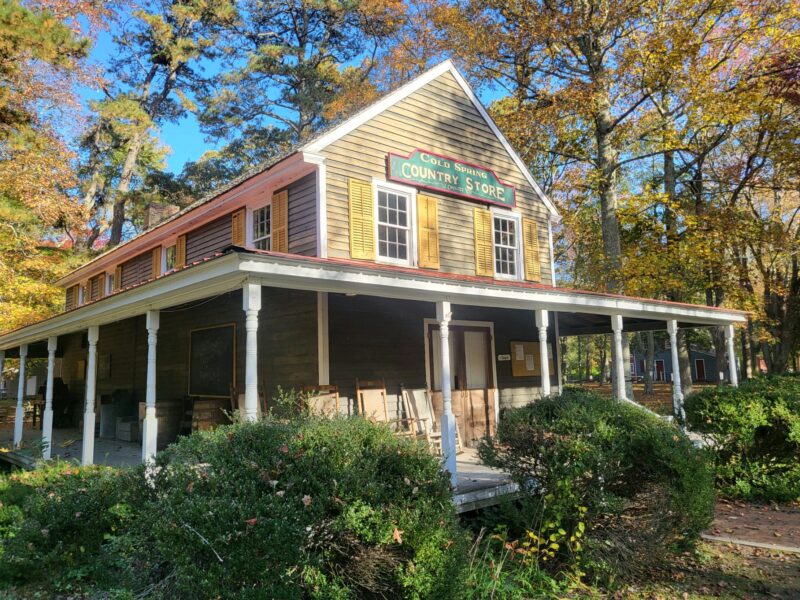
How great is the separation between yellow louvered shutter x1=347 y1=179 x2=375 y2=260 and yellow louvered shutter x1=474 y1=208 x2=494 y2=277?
2.90m

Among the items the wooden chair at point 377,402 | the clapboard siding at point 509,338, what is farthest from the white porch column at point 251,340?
the clapboard siding at point 509,338

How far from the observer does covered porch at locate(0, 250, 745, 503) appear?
272 inches

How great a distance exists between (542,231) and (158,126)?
1006 inches

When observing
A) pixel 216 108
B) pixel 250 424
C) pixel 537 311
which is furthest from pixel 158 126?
pixel 250 424

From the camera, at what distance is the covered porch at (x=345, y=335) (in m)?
6.91

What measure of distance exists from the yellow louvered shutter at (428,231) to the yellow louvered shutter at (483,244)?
1264 millimetres

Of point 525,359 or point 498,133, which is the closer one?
point 525,359

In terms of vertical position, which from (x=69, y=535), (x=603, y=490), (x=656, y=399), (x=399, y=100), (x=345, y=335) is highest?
(x=399, y=100)

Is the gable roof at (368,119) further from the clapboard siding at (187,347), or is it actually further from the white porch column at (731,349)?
the white porch column at (731,349)

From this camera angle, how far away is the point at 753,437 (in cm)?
878

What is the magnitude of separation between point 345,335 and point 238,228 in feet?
13.1

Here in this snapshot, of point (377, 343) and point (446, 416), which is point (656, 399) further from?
point (446, 416)

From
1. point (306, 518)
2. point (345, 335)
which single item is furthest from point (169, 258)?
point (306, 518)

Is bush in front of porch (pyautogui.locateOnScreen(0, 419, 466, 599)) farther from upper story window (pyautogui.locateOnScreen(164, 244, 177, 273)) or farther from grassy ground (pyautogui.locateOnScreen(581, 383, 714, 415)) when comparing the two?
grassy ground (pyautogui.locateOnScreen(581, 383, 714, 415))
